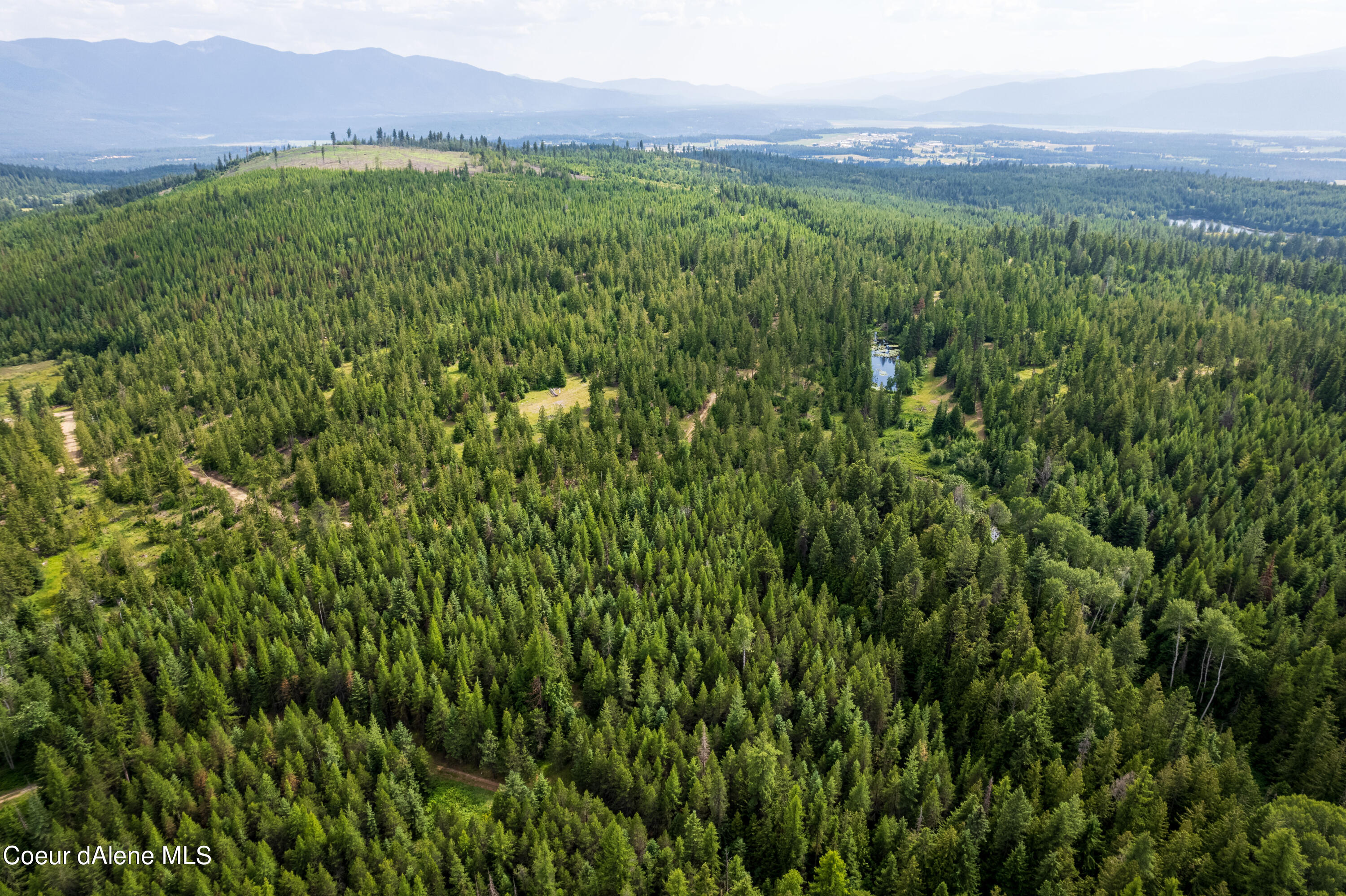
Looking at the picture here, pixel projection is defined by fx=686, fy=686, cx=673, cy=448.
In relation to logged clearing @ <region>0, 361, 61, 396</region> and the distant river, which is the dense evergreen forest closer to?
the distant river

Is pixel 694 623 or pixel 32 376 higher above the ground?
pixel 32 376

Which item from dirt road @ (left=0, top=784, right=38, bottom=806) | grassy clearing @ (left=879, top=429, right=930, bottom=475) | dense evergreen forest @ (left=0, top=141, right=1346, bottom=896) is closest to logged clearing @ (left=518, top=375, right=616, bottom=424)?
dense evergreen forest @ (left=0, top=141, right=1346, bottom=896)

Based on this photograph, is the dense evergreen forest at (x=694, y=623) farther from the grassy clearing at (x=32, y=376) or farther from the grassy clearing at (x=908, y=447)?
the grassy clearing at (x=32, y=376)

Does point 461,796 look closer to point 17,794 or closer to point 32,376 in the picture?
point 17,794

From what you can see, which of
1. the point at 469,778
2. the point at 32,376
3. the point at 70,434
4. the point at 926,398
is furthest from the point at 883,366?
the point at 32,376

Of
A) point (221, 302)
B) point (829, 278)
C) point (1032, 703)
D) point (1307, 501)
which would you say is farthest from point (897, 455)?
point (221, 302)

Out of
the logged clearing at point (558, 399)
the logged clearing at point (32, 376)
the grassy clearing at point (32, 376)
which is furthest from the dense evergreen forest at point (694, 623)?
the logged clearing at point (32, 376)
